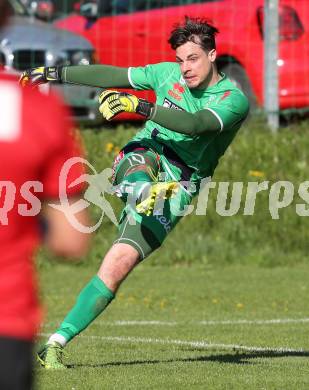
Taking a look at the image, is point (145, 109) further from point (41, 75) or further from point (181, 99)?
point (41, 75)

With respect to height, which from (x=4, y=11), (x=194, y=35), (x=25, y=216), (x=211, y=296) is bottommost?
(x=211, y=296)

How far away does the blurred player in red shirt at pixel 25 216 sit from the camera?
3637 millimetres

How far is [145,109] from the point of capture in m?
6.93

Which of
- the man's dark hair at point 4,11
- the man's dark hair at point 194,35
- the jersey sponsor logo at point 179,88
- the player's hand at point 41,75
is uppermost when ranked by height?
the man's dark hair at point 4,11

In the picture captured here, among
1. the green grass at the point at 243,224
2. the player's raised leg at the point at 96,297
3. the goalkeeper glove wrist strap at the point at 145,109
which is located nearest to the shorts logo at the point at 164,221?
the player's raised leg at the point at 96,297

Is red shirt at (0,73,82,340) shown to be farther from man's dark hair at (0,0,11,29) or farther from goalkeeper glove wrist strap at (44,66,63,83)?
goalkeeper glove wrist strap at (44,66,63,83)

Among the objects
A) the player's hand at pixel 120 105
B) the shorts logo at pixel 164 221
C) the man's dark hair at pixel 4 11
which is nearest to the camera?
the man's dark hair at pixel 4 11

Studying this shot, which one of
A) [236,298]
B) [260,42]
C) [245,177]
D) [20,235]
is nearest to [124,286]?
[236,298]

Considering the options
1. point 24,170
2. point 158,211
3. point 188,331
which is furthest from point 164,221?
point 24,170

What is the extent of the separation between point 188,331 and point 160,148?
215 cm

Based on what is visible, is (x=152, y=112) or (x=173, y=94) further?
(x=173, y=94)

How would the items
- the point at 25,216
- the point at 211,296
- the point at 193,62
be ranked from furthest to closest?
1. the point at 211,296
2. the point at 193,62
3. the point at 25,216

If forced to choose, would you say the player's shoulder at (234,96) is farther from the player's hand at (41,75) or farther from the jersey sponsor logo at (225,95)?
the player's hand at (41,75)

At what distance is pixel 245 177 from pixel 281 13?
2342 mm
